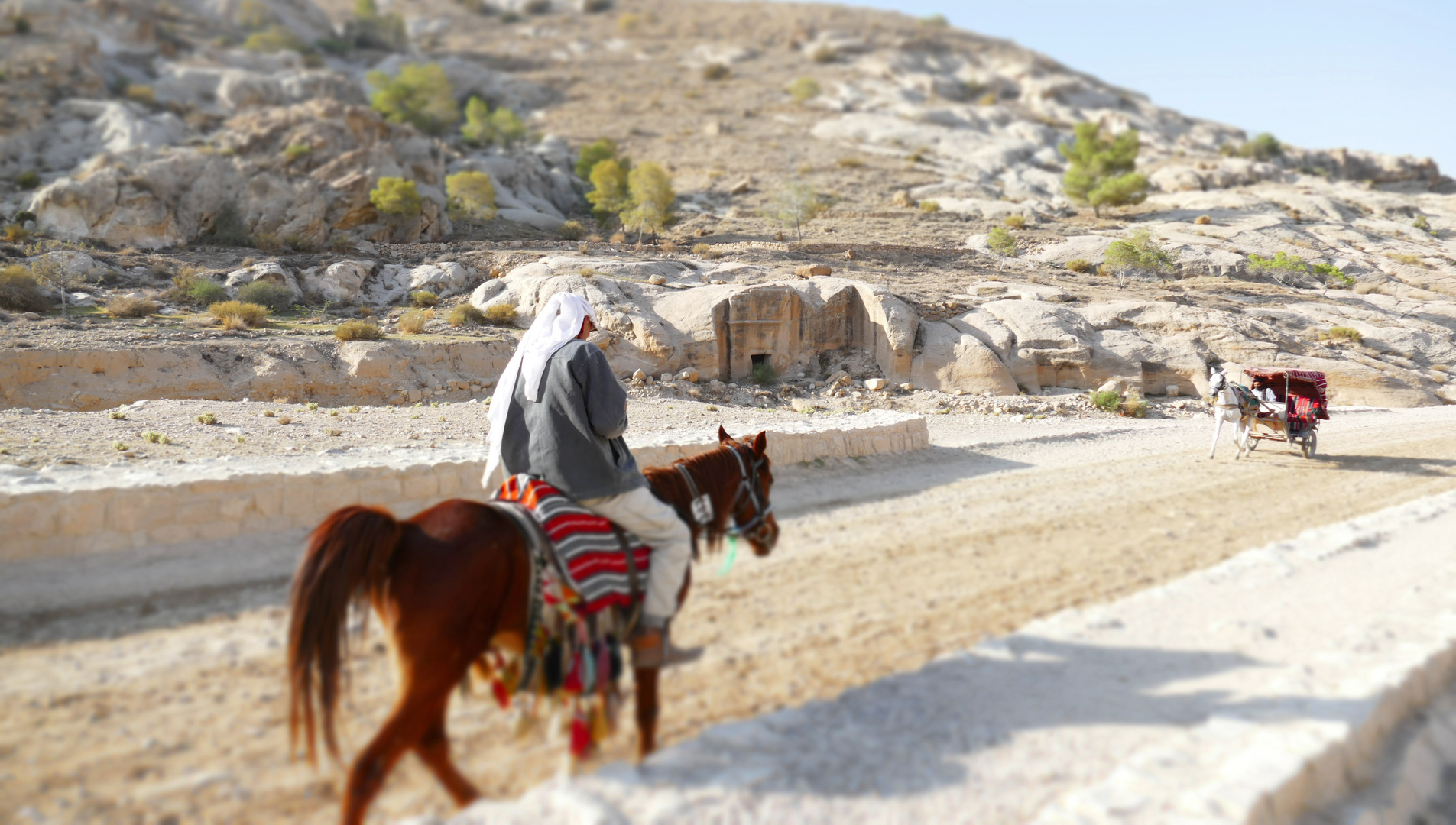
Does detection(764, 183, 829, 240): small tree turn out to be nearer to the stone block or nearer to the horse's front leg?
the stone block

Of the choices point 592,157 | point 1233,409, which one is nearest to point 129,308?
point 1233,409

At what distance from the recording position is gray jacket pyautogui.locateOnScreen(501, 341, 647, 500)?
3758 mm

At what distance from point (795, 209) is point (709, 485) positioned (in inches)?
1214

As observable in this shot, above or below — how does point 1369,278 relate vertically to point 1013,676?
above

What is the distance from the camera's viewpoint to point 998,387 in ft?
58.5

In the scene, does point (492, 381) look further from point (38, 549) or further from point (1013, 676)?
point (1013, 676)

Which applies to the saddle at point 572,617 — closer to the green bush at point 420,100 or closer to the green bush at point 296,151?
the green bush at point 296,151

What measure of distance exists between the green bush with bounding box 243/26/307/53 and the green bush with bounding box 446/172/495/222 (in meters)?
35.1

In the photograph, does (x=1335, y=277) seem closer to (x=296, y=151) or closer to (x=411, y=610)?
(x=411, y=610)

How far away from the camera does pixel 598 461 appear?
379 cm

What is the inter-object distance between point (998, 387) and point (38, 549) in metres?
16.9

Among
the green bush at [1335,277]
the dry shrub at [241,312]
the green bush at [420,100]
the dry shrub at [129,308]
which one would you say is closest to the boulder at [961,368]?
the dry shrub at [241,312]

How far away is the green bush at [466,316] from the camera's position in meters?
18.2

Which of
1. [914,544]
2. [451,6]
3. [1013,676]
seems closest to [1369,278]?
[914,544]
